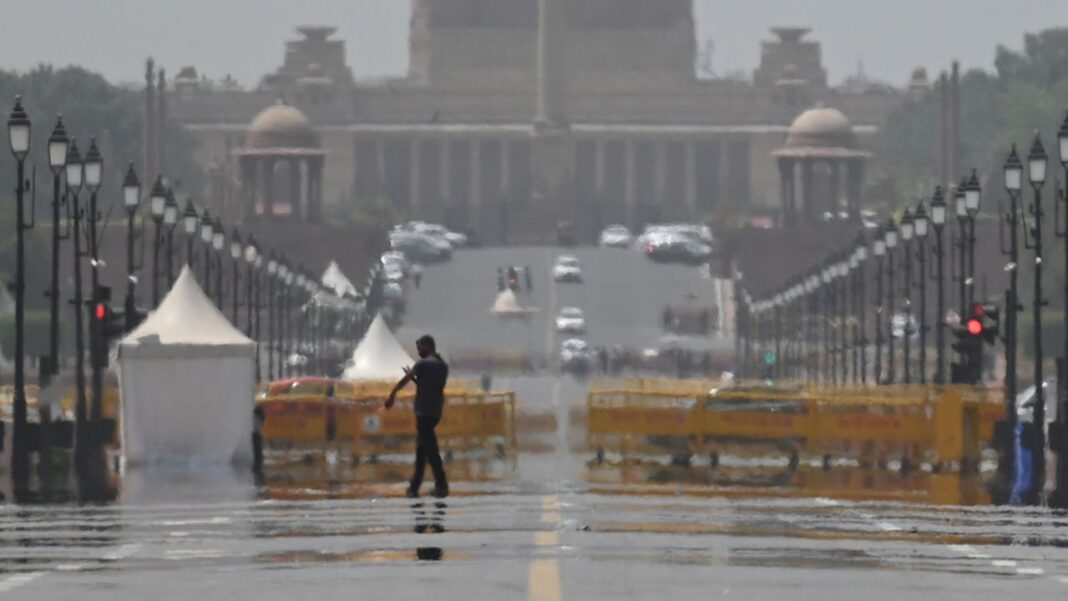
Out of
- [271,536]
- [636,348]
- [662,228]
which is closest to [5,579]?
[271,536]

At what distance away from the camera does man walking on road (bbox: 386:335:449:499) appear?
34.3m

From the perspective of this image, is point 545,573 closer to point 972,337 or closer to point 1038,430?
point 1038,430

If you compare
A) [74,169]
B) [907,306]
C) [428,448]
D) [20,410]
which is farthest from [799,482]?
[907,306]

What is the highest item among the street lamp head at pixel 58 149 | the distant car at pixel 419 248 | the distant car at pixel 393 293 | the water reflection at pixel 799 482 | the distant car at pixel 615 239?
the distant car at pixel 615 239

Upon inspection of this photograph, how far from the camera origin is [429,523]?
29.5m

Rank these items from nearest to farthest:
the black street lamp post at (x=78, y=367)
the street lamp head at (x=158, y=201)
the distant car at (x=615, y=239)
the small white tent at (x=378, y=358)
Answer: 1. the black street lamp post at (x=78, y=367)
2. the street lamp head at (x=158, y=201)
3. the small white tent at (x=378, y=358)
4. the distant car at (x=615, y=239)

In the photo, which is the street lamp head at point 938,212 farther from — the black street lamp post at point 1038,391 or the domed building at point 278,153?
the domed building at point 278,153

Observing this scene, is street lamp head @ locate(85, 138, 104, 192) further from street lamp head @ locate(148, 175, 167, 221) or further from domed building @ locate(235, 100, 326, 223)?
domed building @ locate(235, 100, 326, 223)

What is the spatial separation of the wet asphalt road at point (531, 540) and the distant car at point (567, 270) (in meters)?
127

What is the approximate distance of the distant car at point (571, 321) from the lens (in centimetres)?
15100

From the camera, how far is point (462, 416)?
168 feet

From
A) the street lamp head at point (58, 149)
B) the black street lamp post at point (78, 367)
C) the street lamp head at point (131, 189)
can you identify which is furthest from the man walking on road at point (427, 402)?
the street lamp head at point (131, 189)

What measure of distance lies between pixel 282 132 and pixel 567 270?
29.7 meters

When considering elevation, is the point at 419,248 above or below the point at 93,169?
above
